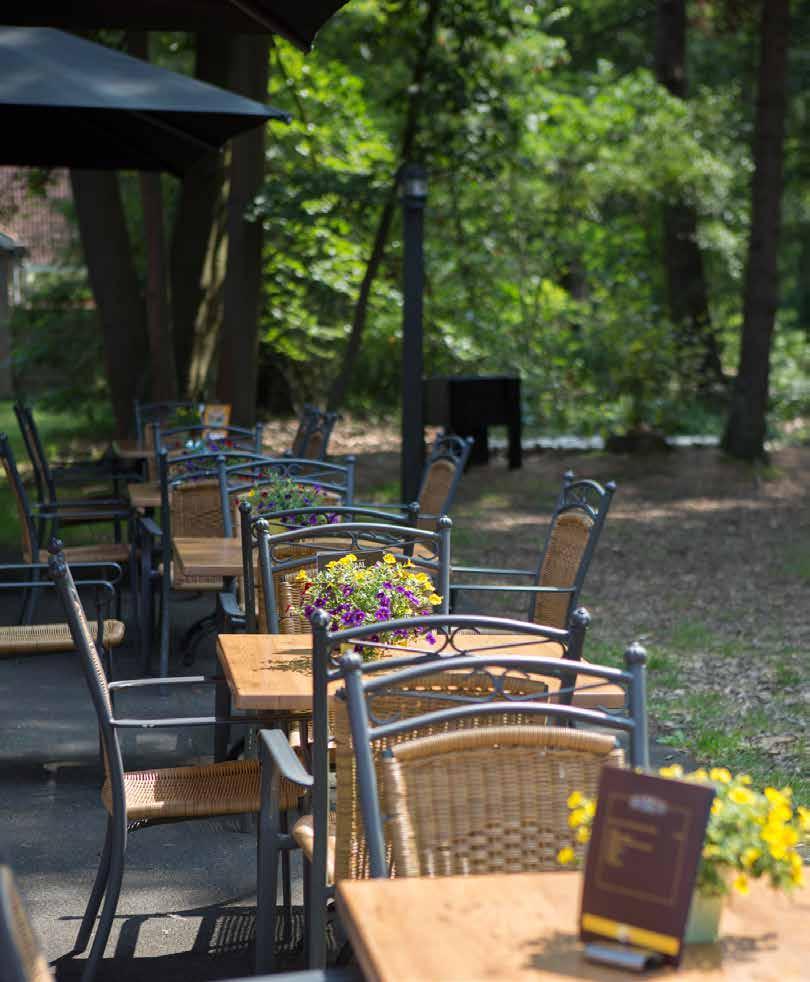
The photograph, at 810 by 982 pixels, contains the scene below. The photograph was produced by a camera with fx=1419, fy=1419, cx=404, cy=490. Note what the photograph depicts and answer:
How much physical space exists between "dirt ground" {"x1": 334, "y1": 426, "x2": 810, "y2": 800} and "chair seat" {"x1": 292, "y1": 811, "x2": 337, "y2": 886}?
2580mm

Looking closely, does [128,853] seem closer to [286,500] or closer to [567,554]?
[286,500]

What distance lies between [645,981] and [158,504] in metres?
5.51

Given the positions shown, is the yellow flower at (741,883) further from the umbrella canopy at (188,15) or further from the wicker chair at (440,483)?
the wicker chair at (440,483)

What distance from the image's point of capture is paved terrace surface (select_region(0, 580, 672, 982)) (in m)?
3.71

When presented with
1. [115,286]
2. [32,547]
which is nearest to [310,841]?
[32,547]

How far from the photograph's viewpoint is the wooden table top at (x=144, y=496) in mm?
7117

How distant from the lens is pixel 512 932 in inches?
79.9

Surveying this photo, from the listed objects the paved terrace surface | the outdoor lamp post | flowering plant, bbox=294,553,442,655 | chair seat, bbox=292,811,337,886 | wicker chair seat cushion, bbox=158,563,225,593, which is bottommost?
the paved terrace surface

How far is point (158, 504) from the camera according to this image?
281 inches

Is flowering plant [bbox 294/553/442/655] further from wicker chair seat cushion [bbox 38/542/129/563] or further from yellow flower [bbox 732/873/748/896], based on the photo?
wicker chair seat cushion [bbox 38/542/129/563]

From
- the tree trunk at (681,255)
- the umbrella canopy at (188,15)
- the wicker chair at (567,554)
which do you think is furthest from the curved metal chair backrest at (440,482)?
the tree trunk at (681,255)

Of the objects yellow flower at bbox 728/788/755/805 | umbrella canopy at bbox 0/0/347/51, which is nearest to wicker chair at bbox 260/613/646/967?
yellow flower at bbox 728/788/755/805

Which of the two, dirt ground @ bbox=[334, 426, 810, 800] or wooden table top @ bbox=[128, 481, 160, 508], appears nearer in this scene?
dirt ground @ bbox=[334, 426, 810, 800]

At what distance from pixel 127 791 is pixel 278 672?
484 mm
